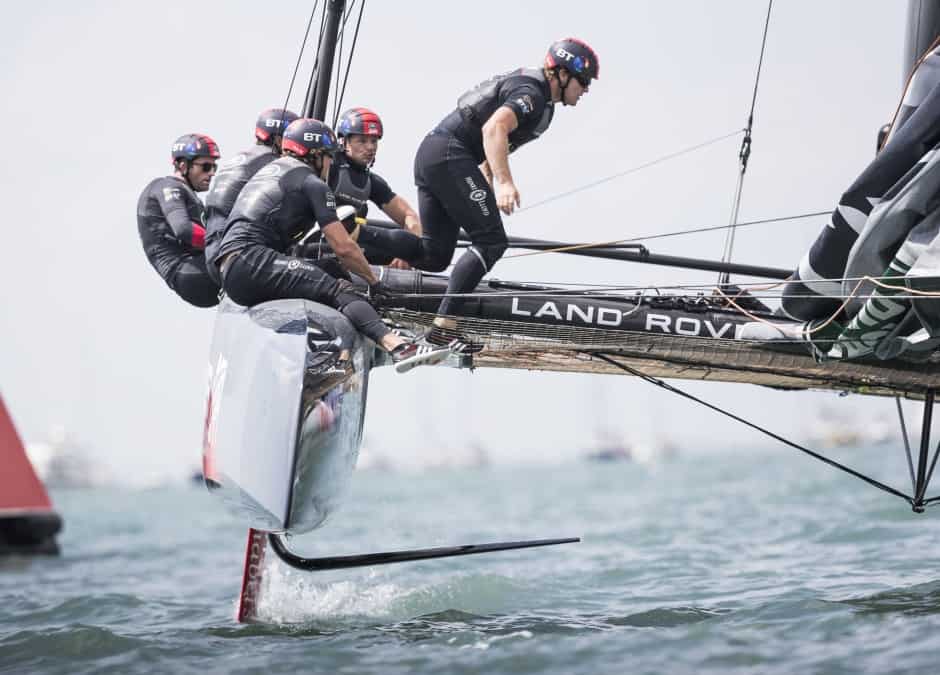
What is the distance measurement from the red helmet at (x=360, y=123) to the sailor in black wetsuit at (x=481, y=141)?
0.91m

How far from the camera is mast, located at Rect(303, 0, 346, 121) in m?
8.67

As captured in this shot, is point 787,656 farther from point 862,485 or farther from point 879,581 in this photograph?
point 862,485

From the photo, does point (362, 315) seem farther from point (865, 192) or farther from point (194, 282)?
point (865, 192)

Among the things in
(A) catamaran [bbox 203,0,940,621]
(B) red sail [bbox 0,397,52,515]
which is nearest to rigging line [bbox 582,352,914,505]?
(A) catamaran [bbox 203,0,940,621]

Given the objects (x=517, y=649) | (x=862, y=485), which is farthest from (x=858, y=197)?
(x=862, y=485)

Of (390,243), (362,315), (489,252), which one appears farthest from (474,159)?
(362,315)

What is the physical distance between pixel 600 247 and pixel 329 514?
2287 millimetres

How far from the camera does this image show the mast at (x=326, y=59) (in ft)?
28.5

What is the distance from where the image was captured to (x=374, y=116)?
8.12m

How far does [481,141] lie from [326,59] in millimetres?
2022

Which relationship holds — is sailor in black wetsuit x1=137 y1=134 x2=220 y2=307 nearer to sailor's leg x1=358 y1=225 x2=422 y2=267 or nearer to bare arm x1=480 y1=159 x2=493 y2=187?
sailor's leg x1=358 y1=225 x2=422 y2=267

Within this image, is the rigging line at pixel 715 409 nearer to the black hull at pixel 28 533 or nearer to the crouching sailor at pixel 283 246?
the crouching sailor at pixel 283 246

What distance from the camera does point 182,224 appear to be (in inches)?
305

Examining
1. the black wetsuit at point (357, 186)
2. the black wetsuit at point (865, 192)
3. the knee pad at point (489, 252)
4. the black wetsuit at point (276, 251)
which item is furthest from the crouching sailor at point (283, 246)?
the black wetsuit at point (865, 192)
